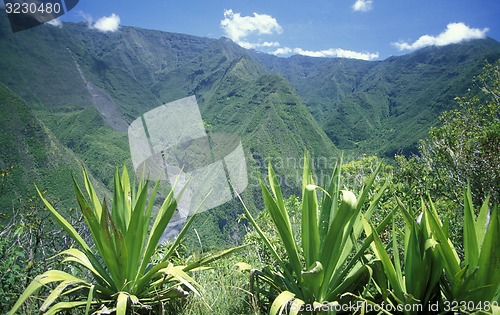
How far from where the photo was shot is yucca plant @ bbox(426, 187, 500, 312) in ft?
4.95

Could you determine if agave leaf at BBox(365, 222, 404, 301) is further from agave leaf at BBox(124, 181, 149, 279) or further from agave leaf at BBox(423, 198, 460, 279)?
agave leaf at BBox(124, 181, 149, 279)

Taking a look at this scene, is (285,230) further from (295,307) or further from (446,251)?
(446,251)

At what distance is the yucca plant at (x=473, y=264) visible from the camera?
1.51m

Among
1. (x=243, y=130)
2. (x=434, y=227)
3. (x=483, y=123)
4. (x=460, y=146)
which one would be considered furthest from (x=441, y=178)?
(x=243, y=130)

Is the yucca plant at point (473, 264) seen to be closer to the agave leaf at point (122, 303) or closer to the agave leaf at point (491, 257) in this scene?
the agave leaf at point (491, 257)

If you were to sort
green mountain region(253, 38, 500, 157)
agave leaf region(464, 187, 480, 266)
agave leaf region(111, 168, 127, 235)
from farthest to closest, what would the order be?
1. green mountain region(253, 38, 500, 157)
2. agave leaf region(111, 168, 127, 235)
3. agave leaf region(464, 187, 480, 266)

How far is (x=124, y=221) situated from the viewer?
213 cm

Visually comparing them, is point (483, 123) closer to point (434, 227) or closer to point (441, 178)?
point (441, 178)

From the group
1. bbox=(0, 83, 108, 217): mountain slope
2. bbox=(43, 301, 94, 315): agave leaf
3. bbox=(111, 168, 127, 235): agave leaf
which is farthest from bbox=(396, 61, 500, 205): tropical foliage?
bbox=(0, 83, 108, 217): mountain slope

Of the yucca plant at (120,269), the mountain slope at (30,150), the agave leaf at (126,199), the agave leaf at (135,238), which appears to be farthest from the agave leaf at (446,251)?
the mountain slope at (30,150)

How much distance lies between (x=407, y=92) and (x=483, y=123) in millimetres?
167214

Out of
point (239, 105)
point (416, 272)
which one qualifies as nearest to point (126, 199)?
point (416, 272)

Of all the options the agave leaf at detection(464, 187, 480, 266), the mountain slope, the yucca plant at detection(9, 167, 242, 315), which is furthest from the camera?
the mountain slope

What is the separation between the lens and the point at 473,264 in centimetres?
161
